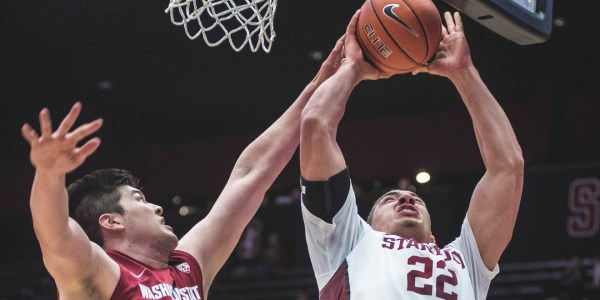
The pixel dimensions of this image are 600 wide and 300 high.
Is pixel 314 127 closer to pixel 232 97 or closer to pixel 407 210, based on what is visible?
pixel 407 210

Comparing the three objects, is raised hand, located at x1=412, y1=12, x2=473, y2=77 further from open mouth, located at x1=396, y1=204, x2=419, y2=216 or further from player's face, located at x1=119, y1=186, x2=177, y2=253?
player's face, located at x1=119, y1=186, x2=177, y2=253

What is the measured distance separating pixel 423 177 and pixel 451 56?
10024 millimetres

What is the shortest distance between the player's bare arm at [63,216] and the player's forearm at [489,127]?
5.26 ft

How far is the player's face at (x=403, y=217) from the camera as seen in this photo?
414cm

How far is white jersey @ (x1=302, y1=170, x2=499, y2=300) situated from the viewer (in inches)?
150

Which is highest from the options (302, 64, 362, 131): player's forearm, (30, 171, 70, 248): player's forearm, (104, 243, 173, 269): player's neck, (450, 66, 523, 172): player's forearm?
(30, 171, 70, 248): player's forearm

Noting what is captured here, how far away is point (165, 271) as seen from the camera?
3896 mm

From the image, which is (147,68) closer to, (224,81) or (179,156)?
(224,81)

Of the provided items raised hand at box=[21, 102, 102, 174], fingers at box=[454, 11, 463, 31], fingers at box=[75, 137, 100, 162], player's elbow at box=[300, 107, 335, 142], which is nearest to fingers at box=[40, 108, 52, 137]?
raised hand at box=[21, 102, 102, 174]

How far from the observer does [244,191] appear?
4.27 m

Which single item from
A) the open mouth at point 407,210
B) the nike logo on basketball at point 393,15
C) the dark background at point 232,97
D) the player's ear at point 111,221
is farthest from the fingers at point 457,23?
the dark background at point 232,97

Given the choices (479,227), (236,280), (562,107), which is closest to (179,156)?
(236,280)

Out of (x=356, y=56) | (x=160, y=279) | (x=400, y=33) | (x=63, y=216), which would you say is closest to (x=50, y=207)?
(x=63, y=216)

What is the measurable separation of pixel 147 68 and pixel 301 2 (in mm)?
3046
